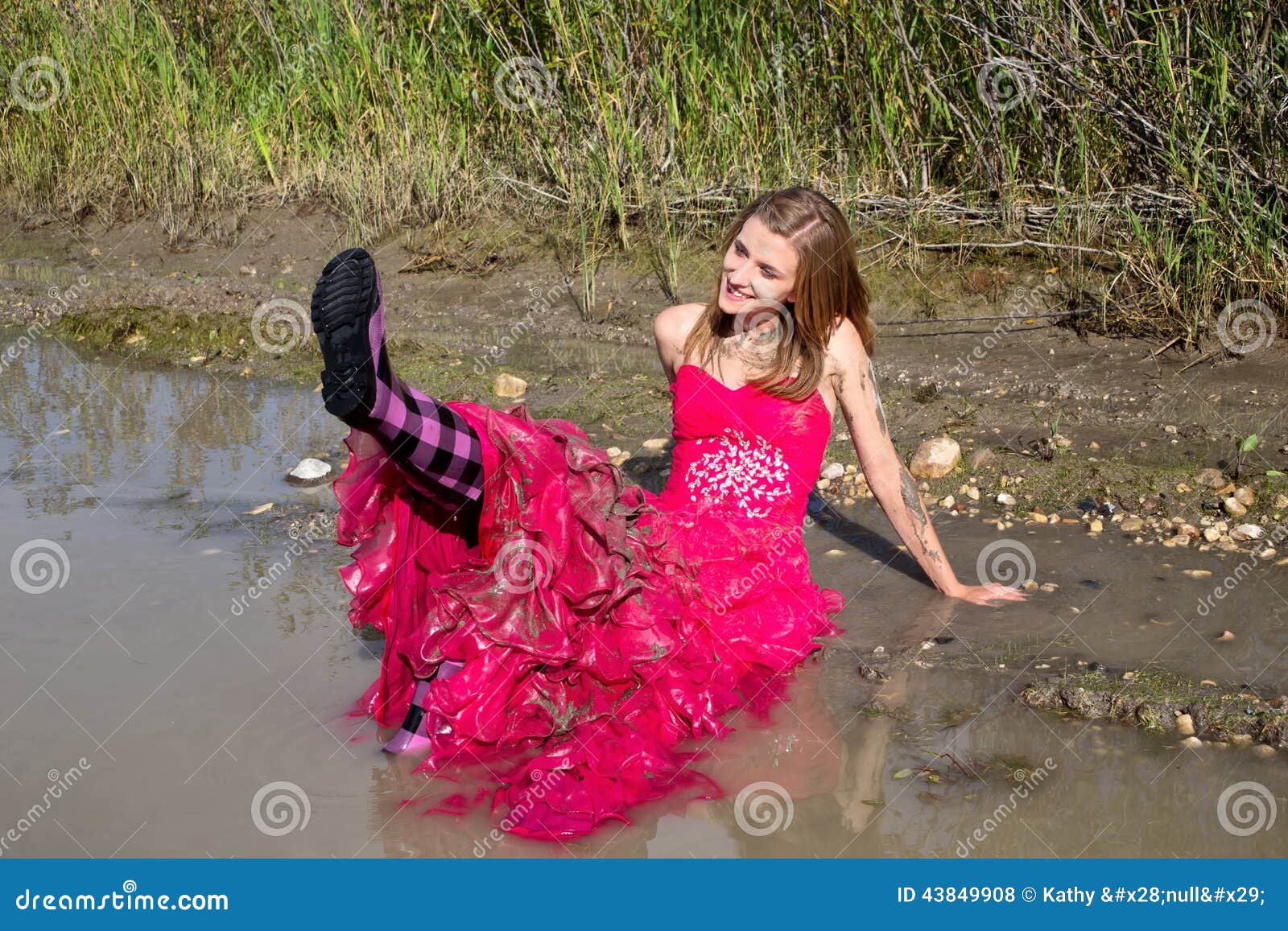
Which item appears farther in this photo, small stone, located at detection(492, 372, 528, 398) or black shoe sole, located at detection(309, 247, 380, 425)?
small stone, located at detection(492, 372, 528, 398)

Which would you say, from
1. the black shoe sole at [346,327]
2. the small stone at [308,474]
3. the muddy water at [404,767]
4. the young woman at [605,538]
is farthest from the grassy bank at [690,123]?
the black shoe sole at [346,327]

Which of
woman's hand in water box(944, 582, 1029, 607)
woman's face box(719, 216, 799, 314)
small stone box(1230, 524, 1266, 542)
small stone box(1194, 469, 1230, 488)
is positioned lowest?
woman's hand in water box(944, 582, 1029, 607)

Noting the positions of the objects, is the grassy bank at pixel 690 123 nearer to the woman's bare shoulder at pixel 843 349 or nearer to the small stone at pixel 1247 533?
the small stone at pixel 1247 533

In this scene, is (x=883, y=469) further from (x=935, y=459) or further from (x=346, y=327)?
(x=346, y=327)

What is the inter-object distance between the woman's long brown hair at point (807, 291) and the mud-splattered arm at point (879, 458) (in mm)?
65

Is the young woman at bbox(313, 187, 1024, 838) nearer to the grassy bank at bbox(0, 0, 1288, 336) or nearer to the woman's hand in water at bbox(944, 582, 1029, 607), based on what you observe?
the woman's hand in water at bbox(944, 582, 1029, 607)

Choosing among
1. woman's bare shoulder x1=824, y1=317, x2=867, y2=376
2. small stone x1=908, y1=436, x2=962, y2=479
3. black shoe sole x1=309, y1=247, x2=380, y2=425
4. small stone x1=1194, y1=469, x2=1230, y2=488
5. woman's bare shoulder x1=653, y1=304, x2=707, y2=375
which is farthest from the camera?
small stone x1=908, y1=436, x2=962, y2=479

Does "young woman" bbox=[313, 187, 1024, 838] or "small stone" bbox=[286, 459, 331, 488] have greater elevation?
"young woman" bbox=[313, 187, 1024, 838]

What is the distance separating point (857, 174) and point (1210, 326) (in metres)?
1.80

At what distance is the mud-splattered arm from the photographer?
348 centimetres

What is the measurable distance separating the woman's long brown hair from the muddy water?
0.76 meters

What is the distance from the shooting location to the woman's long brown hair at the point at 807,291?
10.8 feet

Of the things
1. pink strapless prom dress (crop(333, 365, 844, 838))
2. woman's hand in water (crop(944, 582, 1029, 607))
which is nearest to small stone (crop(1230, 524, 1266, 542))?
woman's hand in water (crop(944, 582, 1029, 607))

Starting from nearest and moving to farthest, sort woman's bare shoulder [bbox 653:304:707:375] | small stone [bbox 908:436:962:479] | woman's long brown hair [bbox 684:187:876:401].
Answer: woman's long brown hair [bbox 684:187:876:401], woman's bare shoulder [bbox 653:304:707:375], small stone [bbox 908:436:962:479]
